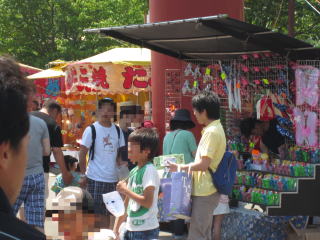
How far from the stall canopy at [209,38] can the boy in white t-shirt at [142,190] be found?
172cm

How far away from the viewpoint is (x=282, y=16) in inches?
770

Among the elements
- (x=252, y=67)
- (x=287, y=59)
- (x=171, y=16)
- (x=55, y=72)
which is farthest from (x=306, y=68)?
(x=55, y=72)

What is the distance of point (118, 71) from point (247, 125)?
14.5 ft

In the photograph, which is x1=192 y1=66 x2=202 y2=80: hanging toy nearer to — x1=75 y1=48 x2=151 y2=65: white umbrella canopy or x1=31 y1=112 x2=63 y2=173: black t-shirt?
x1=31 y1=112 x2=63 y2=173: black t-shirt

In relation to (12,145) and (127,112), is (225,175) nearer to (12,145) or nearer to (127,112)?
(127,112)

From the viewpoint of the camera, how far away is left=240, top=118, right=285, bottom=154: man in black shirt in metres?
7.45

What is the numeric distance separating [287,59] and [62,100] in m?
11.9

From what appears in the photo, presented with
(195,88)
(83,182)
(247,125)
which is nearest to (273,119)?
(247,125)

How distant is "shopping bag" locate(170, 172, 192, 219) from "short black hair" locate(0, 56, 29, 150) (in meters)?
4.58

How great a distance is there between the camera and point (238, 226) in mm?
7359

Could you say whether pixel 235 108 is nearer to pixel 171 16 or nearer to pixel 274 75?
pixel 274 75

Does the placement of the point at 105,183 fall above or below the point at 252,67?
below

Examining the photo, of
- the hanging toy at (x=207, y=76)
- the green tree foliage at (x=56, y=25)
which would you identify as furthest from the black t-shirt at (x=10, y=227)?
the green tree foliage at (x=56, y=25)

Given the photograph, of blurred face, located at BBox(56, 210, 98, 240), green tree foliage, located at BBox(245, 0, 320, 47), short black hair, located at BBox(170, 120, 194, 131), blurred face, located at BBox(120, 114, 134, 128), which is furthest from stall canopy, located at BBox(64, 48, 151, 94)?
blurred face, located at BBox(56, 210, 98, 240)
